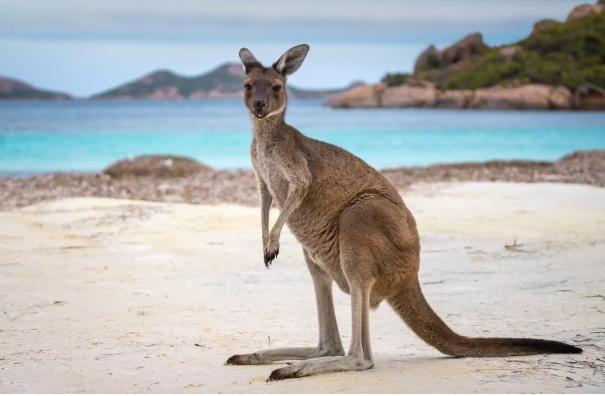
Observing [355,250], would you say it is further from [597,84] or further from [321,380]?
[597,84]

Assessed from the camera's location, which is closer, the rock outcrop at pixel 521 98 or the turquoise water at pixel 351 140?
the turquoise water at pixel 351 140

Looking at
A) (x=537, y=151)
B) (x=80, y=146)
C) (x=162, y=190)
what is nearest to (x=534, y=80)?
(x=537, y=151)

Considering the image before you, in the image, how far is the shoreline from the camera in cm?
1079

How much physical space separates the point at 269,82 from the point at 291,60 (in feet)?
0.62

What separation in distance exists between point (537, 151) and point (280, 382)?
18278 millimetres

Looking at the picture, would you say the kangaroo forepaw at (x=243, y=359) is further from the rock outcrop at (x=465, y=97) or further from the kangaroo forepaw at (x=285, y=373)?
the rock outcrop at (x=465, y=97)

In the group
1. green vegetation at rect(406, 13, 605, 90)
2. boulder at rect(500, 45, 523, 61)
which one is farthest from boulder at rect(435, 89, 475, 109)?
boulder at rect(500, 45, 523, 61)

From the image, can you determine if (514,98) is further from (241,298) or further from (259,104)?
(259,104)

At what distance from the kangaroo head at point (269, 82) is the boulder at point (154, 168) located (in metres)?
9.99

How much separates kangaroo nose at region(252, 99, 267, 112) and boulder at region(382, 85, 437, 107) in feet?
131

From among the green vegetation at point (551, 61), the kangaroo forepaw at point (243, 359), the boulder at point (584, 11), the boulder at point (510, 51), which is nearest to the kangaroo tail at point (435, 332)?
the kangaroo forepaw at point (243, 359)

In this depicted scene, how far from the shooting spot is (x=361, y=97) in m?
48.2

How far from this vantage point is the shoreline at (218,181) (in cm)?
1079

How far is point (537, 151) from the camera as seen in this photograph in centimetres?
2067
